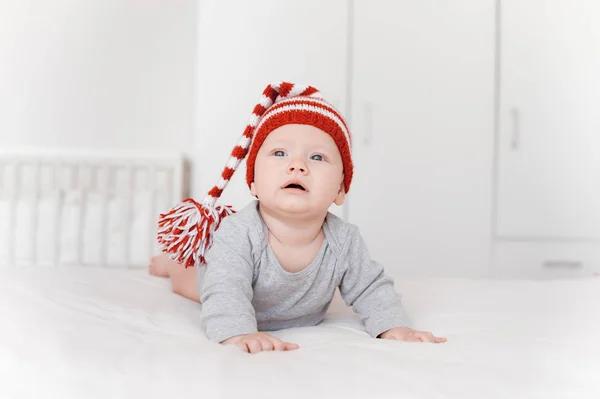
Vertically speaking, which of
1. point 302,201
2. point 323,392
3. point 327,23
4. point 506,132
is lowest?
point 323,392

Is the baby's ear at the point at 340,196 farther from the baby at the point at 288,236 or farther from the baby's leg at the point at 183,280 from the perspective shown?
the baby's leg at the point at 183,280

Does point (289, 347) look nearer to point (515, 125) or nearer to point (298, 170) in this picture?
point (298, 170)

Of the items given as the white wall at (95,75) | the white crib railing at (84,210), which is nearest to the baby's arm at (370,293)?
the white crib railing at (84,210)

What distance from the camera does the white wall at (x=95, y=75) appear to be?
99.9 inches

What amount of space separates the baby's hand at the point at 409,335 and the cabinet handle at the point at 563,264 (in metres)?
1.65

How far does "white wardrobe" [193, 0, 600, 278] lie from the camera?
7.64ft

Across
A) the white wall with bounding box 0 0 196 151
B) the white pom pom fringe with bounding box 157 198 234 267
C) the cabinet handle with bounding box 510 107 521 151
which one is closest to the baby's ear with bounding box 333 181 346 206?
the white pom pom fringe with bounding box 157 198 234 267

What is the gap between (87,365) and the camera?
0.59m

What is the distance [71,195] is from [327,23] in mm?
1210

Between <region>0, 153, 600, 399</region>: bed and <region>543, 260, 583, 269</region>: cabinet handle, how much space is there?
1.17m

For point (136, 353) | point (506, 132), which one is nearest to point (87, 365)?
point (136, 353)

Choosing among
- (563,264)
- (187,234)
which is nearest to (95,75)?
(187,234)

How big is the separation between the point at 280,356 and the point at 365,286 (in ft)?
1.21

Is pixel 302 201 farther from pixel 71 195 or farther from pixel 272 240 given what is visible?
pixel 71 195
